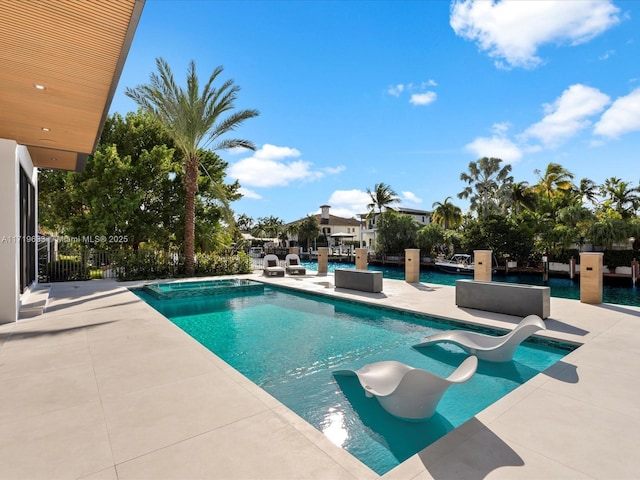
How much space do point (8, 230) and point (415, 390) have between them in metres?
8.55

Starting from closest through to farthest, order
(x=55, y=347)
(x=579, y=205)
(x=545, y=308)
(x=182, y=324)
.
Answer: (x=55, y=347)
(x=545, y=308)
(x=182, y=324)
(x=579, y=205)

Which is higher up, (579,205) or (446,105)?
(446,105)

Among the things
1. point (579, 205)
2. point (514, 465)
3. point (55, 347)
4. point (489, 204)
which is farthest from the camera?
point (489, 204)

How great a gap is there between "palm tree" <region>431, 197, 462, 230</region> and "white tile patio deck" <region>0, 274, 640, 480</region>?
135 feet

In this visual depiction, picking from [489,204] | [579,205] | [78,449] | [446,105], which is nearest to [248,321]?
[78,449]

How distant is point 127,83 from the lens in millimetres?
15422

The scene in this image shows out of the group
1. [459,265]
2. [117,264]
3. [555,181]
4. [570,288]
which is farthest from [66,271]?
[555,181]

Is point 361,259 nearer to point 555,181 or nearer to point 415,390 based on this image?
point 415,390

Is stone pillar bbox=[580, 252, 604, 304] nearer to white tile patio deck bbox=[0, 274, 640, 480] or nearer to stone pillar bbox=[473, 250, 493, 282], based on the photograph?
stone pillar bbox=[473, 250, 493, 282]

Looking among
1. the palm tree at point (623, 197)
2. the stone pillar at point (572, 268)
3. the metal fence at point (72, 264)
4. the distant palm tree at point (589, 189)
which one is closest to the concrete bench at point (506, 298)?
the metal fence at point (72, 264)

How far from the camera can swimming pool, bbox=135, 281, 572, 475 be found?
3.71 m

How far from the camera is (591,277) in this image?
9367 mm

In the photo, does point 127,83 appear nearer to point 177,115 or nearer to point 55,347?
point 177,115

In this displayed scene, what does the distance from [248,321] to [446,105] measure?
15.0 meters
